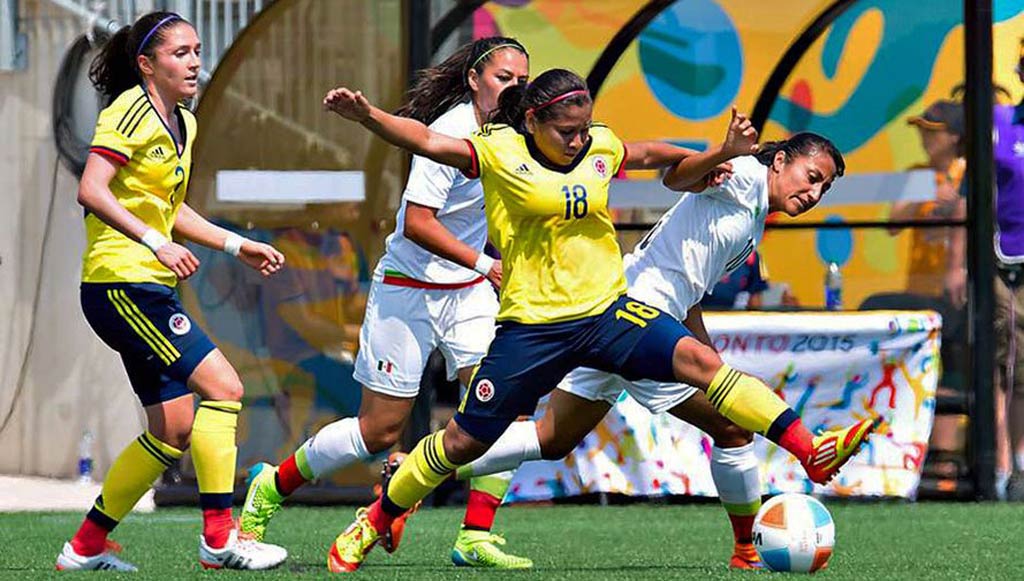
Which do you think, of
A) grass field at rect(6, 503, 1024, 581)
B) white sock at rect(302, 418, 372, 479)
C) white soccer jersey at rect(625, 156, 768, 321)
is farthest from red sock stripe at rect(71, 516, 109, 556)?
white soccer jersey at rect(625, 156, 768, 321)

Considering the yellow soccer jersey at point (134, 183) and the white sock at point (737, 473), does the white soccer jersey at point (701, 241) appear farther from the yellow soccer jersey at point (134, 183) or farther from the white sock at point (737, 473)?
the yellow soccer jersey at point (134, 183)

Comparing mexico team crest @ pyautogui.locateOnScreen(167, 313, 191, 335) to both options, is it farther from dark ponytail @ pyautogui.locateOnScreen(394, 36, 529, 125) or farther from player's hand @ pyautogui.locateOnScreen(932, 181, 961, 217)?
player's hand @ pyautogui.locateOnScreen(932, 181, 961, 217)

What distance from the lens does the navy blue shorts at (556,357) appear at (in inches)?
257

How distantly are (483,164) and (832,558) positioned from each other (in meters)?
2.02

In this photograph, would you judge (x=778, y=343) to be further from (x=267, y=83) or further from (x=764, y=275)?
(x=267, y=83)

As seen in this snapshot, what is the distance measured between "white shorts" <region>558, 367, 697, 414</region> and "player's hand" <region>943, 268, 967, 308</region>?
4247mm

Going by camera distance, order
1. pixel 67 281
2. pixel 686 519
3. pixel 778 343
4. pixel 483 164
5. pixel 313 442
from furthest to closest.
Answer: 1. pixel 67 281
2. pixel 778 343
3. pixel 686 519
4. pixel 313 442
5. pixel 483 164

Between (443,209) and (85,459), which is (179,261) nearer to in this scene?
(443,209)

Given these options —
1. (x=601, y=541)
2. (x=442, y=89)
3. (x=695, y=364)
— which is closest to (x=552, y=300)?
(x=695, y=364)

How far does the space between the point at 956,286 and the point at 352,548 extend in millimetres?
5216

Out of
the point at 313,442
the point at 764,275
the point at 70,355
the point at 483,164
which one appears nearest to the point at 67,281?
the point at 70,355

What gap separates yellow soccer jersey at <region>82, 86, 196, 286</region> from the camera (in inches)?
266

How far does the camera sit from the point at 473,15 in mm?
11211

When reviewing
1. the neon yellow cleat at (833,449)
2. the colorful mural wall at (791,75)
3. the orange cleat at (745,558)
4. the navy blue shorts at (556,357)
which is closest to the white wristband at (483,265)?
the navy blue shorts at (556,357)
